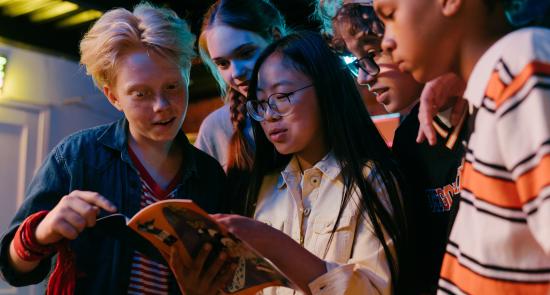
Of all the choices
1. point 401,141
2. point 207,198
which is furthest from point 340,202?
point 207,198

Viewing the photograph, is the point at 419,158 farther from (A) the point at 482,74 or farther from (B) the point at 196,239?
(A) the point at 482,74

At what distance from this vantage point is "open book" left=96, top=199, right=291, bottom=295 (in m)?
0.95

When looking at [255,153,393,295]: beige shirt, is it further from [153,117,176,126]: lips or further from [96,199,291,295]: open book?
[153,117,176,126]: lips

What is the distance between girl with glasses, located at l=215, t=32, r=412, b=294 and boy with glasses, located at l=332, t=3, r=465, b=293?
66 mm

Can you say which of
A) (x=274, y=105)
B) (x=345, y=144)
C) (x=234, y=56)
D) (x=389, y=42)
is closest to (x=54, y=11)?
(x=234, y=56)

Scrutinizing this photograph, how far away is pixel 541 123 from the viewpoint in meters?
0.53

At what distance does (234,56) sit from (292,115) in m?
0.58

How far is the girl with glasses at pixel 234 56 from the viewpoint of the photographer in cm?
181

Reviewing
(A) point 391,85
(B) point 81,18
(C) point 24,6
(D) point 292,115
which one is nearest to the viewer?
(A) point 391,85

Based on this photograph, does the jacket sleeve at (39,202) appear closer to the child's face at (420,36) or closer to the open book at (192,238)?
the open book at (192,238)

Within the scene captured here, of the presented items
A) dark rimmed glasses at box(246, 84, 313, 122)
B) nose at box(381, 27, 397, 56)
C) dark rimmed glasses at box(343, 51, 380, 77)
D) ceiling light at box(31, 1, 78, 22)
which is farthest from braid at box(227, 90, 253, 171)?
ceiling light at box(31, 1, 78, 22)

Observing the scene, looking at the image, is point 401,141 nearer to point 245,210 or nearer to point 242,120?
point 245,210

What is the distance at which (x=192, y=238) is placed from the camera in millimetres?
1062

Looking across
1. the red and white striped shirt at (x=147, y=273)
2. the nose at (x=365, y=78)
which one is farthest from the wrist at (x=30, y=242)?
the nose at (x=365, y=78)
